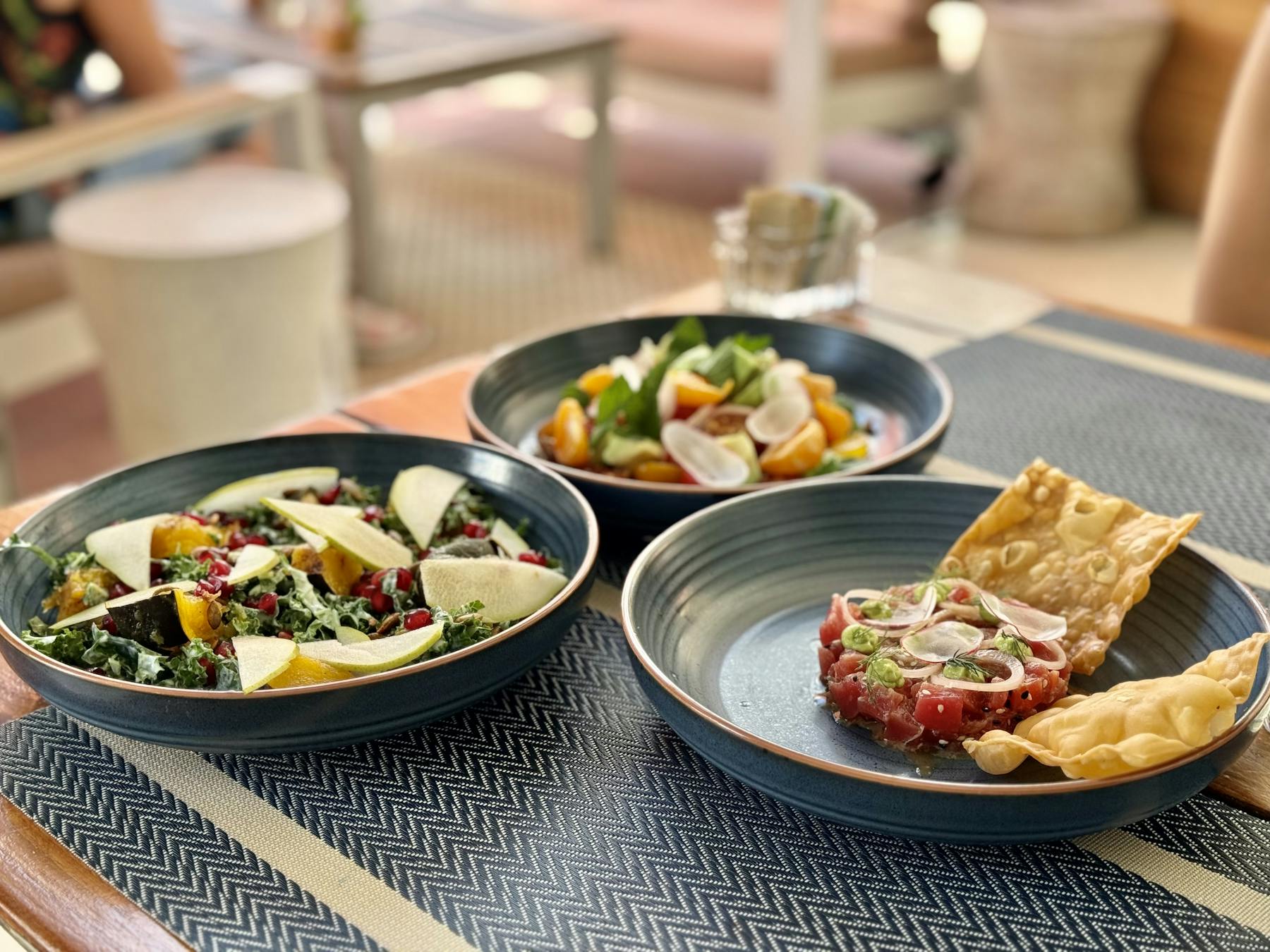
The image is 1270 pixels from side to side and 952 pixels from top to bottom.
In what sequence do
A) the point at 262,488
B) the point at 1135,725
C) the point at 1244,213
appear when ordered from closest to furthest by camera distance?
the point at 1135,725 → the point at 262,488 → the point at 1244,213

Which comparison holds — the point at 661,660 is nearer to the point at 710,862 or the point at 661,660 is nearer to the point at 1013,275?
the point at 710,862

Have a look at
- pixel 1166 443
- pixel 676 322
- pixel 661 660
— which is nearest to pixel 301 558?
pixel 661 660

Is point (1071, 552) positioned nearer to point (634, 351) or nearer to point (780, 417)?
point (780, 417)

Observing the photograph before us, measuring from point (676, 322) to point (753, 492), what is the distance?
1.56 feet

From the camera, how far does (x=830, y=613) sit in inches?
35.4

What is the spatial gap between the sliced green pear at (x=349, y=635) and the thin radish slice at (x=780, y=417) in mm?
425

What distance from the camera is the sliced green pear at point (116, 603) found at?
874mm

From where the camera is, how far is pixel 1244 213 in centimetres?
191

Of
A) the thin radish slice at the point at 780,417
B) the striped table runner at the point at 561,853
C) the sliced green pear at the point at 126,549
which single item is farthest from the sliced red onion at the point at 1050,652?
the sliced green pear at the point at 126,549

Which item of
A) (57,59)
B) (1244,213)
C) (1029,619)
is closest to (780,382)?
(1029,619)

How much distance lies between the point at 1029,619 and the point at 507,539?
38 centimetres

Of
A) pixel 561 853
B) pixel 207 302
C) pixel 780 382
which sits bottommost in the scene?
pixel 207 302

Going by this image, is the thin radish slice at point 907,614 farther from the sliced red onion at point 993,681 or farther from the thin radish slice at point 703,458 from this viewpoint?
the thin radish slice at point 703,458

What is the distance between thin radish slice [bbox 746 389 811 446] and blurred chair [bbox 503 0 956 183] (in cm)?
293
